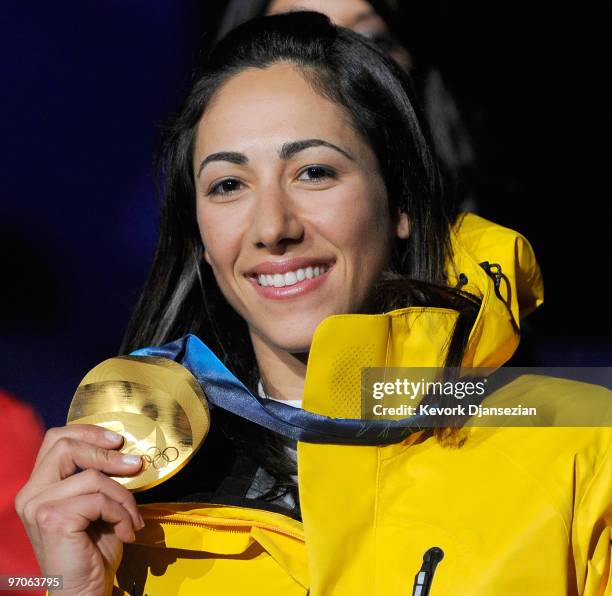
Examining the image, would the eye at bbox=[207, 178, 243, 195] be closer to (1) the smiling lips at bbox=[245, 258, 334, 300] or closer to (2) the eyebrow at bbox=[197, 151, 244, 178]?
(2) the eyebrow at bbox=[197, 151, 244, 178]

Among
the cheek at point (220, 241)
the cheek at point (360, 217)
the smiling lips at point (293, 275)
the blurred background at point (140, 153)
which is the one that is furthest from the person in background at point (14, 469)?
the cheek at point (360, 217)

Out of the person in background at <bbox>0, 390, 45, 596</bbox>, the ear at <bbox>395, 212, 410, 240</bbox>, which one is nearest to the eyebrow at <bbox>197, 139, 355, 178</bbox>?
the ear at <bbox>395, 212, 410, 240</bbox>

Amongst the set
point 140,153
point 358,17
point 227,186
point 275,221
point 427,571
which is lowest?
point 427,571

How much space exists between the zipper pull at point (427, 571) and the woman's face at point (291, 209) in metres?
0.39

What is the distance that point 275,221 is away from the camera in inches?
56.7

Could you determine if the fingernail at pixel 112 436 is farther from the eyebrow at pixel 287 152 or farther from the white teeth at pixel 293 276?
the eyebrow at pixel 287 152

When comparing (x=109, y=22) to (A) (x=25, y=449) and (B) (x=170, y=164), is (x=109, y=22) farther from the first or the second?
(A) (x=25, y=449)

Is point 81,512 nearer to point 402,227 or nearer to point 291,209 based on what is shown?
point 291,209

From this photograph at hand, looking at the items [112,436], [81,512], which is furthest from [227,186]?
[81,512]

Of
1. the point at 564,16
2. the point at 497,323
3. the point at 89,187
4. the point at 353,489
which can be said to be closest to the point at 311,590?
the point at 353,489

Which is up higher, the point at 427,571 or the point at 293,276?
the point at 293,276

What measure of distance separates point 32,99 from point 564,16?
4.33 ft

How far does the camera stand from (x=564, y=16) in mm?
2400

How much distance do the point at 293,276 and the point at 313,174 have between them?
16 centimetres
